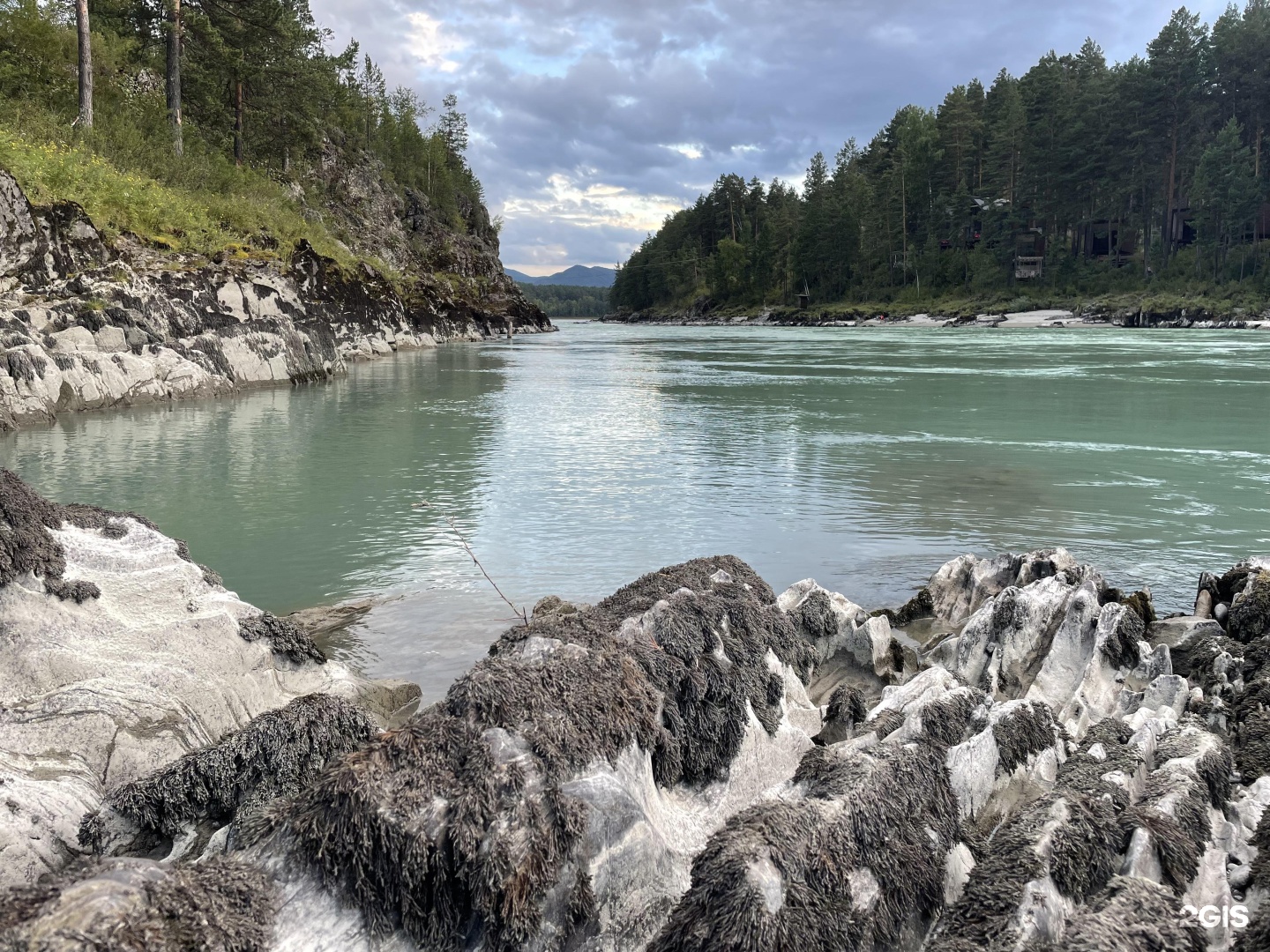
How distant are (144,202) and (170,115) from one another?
1114 cm

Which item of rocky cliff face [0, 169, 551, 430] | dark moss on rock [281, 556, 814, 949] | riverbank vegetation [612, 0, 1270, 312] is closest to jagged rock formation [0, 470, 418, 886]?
dark moss on rock [281, 556, 814, 949]

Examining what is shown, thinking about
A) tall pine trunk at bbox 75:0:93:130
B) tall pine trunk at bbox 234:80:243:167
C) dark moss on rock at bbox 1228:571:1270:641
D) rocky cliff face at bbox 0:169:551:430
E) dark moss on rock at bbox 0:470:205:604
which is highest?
tall pine trunk at bbox 234:80:243:167

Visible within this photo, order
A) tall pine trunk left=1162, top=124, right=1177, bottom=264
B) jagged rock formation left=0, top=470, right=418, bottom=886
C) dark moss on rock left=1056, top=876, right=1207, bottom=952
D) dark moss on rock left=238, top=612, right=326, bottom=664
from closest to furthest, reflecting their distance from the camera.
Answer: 1. dark moss on rock left=1056, top=876, right=1207, bottom=952
2. jagged rock formation left=0, top=470, right=418, bottom=886
3. dark moss on rock left=238, top=612, right=326, bottom=664
4. tall pine trunk left=1162, top=124, right=1177, bottom=264

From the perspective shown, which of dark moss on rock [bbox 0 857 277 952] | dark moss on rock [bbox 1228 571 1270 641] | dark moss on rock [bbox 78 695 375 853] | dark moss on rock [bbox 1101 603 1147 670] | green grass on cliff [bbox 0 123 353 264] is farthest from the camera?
green grass on cliff [bbox 0 123 353 264]

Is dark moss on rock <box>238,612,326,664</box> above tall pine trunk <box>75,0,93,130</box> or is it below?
below

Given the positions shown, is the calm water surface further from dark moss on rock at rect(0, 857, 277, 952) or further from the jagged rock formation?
dark moss on rock at rect(0, 857, 277, 952)

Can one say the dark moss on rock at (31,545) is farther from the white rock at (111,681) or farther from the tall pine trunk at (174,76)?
the tall pine trunk at (174,76)

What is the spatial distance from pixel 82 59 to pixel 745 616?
3337 centimetres

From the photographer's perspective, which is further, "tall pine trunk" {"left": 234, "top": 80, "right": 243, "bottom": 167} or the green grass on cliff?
"tall pine trunk" {"left": 234, "top": 80, "right": 243, "bottom": 167}

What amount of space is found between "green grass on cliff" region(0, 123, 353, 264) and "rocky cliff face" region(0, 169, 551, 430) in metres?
0.82

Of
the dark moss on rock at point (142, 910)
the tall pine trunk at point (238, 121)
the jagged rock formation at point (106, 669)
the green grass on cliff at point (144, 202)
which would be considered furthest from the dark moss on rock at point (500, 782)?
the tall pine trunk at point (238, 121)

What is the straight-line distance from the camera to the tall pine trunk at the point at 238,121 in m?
42.4

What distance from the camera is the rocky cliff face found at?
18797mm

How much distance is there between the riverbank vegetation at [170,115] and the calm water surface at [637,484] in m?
7.48
